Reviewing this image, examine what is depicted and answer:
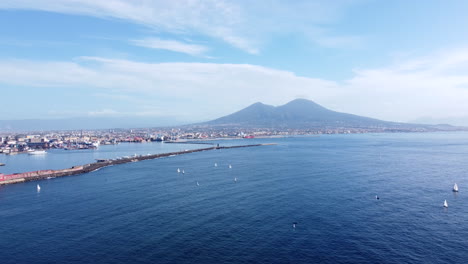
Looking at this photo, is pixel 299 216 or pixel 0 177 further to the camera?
pixel 0 177

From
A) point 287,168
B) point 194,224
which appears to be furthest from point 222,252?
point 287,168

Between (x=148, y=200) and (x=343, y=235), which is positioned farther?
(x=148, y=200)

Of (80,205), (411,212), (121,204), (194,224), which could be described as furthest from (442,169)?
(80,205)

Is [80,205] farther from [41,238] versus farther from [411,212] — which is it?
[411,212]

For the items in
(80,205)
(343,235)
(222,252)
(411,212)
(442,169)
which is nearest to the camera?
(222,252)

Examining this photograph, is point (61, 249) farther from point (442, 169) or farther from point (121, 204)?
point (442, 169)

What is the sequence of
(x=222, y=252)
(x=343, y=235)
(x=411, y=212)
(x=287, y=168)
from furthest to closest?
(x=287, y=168)
(x=411, y=212)
(x=343, y=235)
(x=222, y=252)
